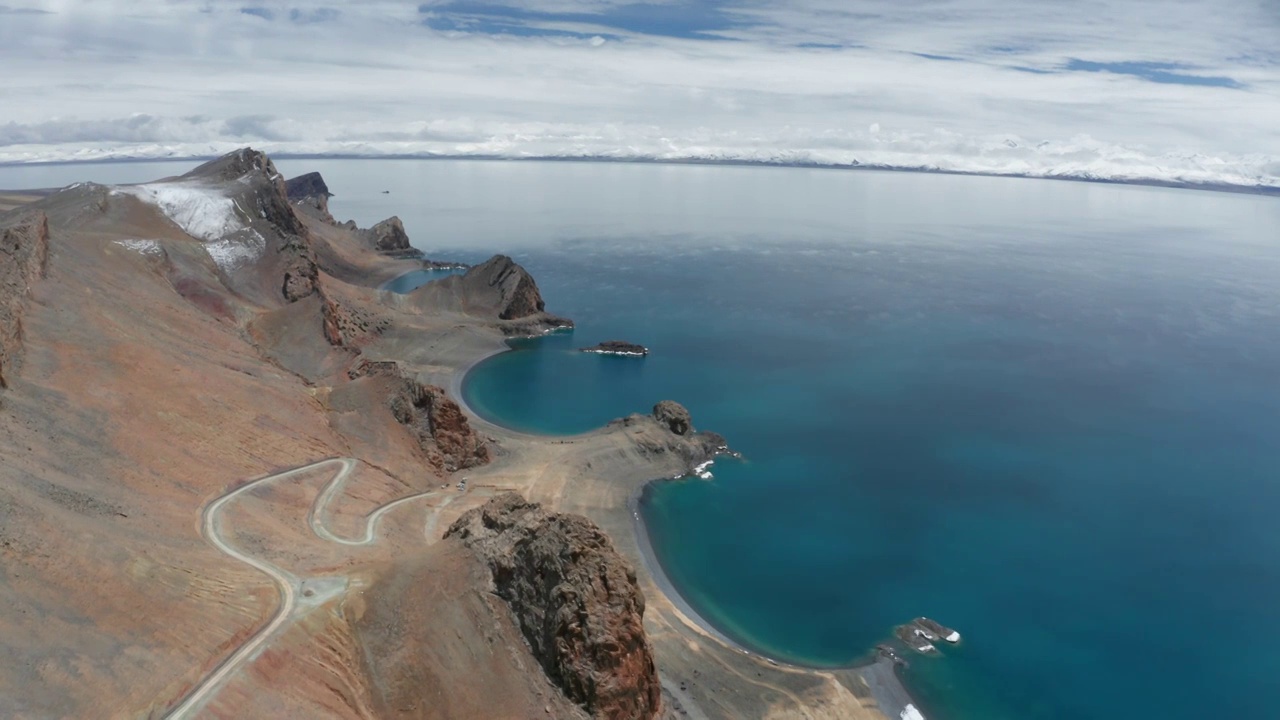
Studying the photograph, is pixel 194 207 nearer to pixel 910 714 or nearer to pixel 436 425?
pixel 436 425

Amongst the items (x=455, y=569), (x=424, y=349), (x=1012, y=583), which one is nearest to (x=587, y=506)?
(x=455, y=569)

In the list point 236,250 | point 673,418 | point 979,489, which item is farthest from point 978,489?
point 236,250

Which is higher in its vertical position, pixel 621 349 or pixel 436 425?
pixel 436 425

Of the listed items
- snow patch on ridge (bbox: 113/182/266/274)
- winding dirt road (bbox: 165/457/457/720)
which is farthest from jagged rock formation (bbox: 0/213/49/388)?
snow patch on ridge (bbox: 113/182/266/274)

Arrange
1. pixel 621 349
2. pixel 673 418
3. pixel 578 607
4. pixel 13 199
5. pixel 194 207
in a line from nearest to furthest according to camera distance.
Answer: pixel 578 607
pixel 673 418
pixel 194 207
pixel 621 349
pixel 13 199

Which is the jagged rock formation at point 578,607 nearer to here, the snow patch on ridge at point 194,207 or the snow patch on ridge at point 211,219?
the snow patch on ridge at point 211,219

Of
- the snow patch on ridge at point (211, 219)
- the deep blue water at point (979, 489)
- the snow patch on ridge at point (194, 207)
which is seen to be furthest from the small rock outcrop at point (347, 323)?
the deep blue water at point (979, 489)

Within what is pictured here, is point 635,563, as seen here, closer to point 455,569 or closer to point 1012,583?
point 455,569
